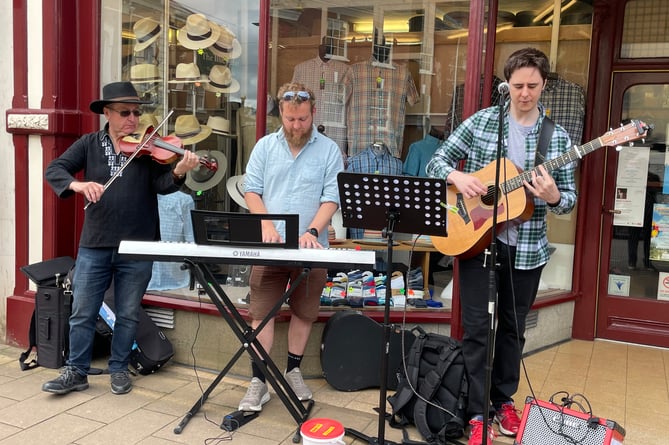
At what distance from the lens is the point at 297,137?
3.49m

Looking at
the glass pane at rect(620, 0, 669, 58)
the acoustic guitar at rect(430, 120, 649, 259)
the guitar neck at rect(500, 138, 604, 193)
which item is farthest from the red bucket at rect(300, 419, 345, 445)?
the glass pane at rect(620, 0, 669, 58)

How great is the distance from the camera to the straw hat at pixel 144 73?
4.84 metres

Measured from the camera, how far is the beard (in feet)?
11.4

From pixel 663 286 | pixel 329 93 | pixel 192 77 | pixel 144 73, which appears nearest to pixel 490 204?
pixel 329 93

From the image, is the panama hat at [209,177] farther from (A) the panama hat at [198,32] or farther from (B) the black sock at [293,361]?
(B) the black sock at [293,361]

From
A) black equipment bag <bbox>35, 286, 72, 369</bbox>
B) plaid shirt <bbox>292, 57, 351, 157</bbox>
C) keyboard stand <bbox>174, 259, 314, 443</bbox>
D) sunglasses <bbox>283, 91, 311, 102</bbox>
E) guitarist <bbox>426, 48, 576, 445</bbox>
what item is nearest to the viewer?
guitarist <bbox>426, 48, 576, 445</bbox>

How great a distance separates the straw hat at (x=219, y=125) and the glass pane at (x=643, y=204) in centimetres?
315

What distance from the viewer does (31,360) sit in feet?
13.9

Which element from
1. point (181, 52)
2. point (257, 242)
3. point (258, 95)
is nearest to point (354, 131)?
point (258, 95)

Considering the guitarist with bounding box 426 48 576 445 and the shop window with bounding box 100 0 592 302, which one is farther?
the shop window with bounding box 100 0 592 302

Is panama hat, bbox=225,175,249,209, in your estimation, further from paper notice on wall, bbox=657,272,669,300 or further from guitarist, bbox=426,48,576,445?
paper notice on wall, bbox=657,272,669,300

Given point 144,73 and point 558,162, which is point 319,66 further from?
point 558,162

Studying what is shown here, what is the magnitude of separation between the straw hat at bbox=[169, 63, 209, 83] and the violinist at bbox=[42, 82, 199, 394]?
4.14 feet

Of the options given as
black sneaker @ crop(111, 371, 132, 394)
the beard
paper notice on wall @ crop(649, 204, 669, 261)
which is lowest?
black sneaker @ crop(111, 371, 132, 394)
